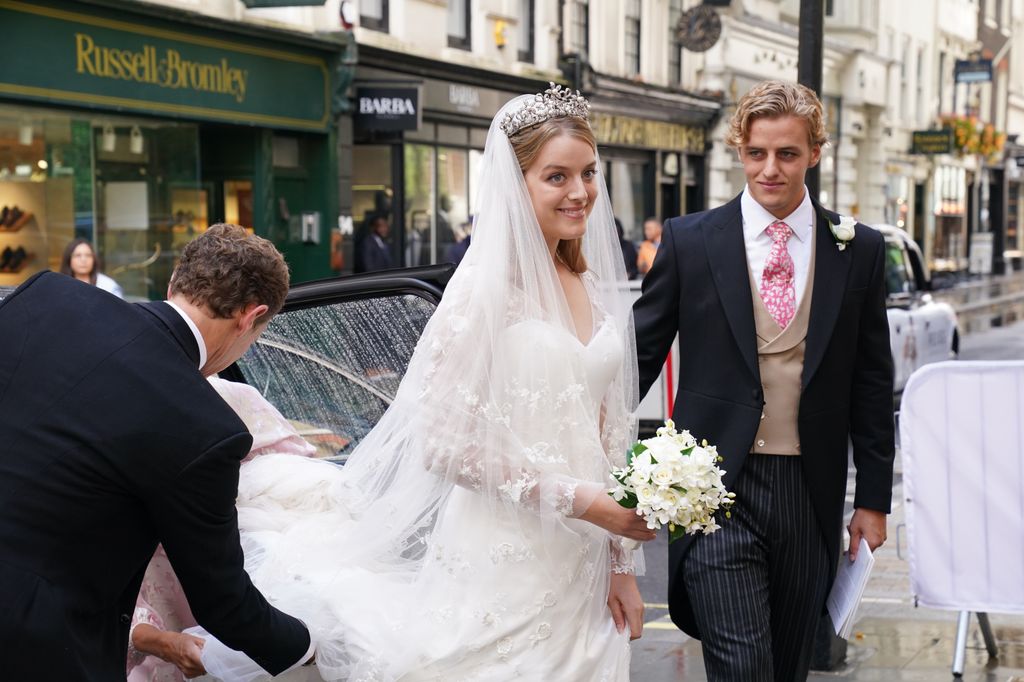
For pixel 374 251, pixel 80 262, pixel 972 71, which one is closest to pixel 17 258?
pixel 80 262

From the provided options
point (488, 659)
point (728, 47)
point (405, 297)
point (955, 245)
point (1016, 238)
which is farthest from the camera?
point (1016, 238)

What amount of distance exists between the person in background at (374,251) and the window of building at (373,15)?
2.70 m

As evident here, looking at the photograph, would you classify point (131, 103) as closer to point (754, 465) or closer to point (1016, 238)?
point (754, 465)

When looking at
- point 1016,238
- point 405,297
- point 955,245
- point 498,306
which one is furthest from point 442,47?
point 1016,238

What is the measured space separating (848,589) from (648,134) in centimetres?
2336

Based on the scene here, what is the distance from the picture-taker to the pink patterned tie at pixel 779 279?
375cm

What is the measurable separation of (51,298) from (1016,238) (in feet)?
194

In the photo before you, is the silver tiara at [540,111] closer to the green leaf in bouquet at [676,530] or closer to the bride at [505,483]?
the bride at [505,483]

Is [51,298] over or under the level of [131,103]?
under

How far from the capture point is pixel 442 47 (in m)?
19.9

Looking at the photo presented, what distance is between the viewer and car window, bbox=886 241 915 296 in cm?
1281

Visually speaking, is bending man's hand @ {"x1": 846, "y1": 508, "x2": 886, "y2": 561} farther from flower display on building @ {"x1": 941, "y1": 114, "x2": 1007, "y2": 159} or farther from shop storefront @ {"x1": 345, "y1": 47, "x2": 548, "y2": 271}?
flower display on building @ {"x1": 941, "y1": 114, "x2": 1007, "y2": 159}

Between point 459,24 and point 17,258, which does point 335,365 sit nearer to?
point 17,258

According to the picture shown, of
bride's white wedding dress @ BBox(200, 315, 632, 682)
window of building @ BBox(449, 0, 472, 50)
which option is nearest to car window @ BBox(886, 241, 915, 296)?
window of building @ BBox(449, 0, 472, 50)
